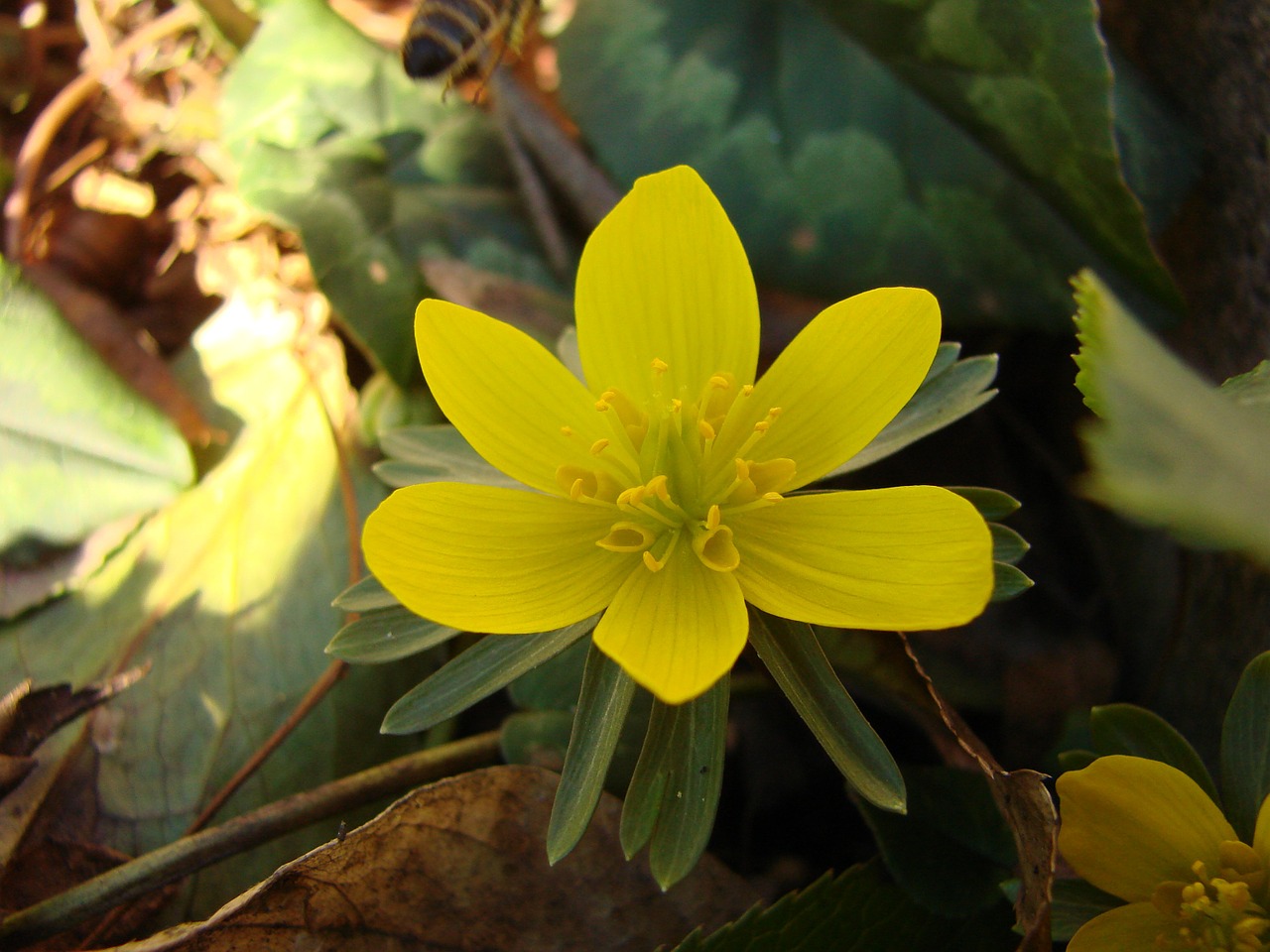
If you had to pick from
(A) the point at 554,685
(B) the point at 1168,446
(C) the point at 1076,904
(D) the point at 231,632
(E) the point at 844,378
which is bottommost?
(D) the point at 231,632

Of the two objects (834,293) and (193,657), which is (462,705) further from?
(834,293)

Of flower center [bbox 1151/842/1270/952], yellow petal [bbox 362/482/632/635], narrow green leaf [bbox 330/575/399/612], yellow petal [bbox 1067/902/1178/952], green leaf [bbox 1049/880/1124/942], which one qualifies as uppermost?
yellow petal [bbox 362/482/632/635]

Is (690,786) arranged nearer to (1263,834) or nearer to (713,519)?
(713,519)

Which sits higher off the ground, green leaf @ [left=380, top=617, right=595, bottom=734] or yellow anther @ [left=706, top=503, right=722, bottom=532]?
yellow anther @ [left=706, top=503, right=722, bottom=532]

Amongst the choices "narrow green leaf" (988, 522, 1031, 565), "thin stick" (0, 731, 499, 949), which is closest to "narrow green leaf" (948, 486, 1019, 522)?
"narrow green leaf" (988, 522, 1031, 565)

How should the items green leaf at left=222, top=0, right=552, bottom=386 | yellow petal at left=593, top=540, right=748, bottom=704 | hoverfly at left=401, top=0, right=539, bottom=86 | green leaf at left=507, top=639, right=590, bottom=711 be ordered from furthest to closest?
green leaf at left=222, top=0, right=552, bottom=386 < hoverfly at left=401, top=0, right=539, bottom=86 < green leaf at left=507, top=639, right=590, bottom=711 < yellow petal at left=593, top=540, right=748, bottom=704

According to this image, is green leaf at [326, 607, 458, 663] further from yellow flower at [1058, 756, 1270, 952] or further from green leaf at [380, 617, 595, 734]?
yellow flower at [1058, 756, 1270, 952]

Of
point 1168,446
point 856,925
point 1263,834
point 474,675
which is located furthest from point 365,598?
point 1263,834
